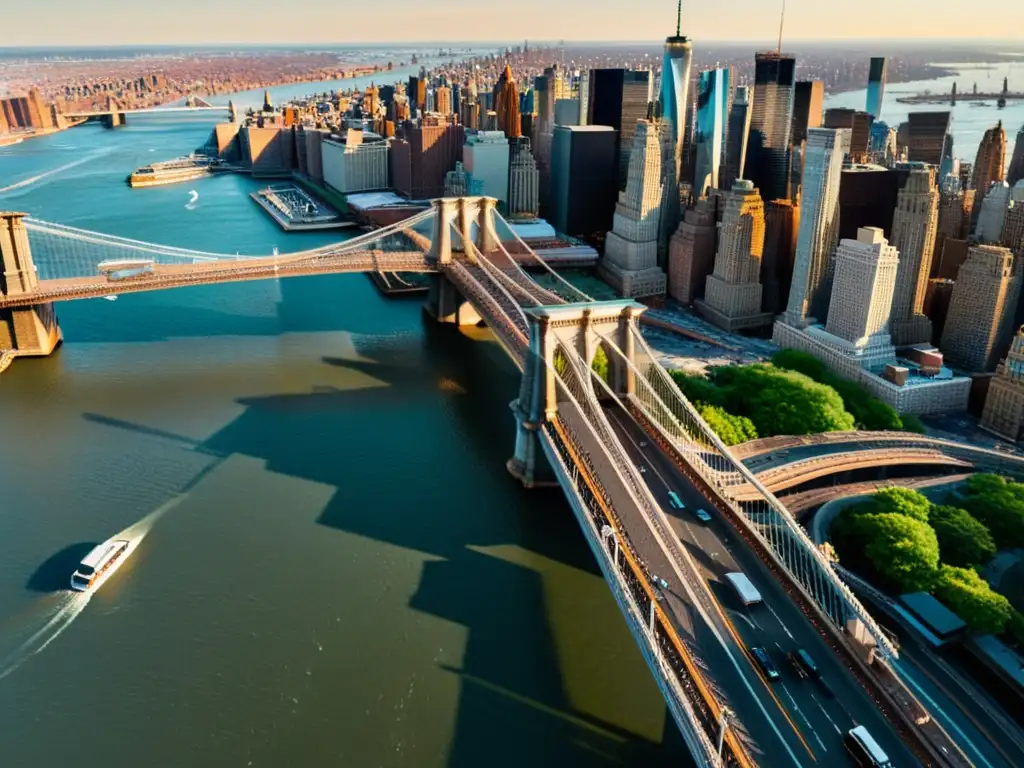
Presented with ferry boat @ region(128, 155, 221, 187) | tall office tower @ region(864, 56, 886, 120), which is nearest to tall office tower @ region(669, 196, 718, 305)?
ferry boat @ region(128, 155, 221, 187)

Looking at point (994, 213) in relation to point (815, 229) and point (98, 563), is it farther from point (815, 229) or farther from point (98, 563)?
point (98, 563)

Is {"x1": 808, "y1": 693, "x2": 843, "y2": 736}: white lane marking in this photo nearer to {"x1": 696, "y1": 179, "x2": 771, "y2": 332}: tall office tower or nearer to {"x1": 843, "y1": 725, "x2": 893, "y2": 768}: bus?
{"x1": 843, "y1": 725, "x2": 893, "y2": 768}: bus

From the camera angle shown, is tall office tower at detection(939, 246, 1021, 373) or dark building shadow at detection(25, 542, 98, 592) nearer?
dark building shadow at detection(25, 542, 98, 592)

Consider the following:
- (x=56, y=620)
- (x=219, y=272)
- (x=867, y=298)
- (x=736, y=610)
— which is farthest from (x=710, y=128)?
(x=56, y=620)

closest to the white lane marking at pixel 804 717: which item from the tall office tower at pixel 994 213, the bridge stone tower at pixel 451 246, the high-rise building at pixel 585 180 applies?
the bridge stone tower at pixel 451 246

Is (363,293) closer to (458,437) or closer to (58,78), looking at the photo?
(458,437)
